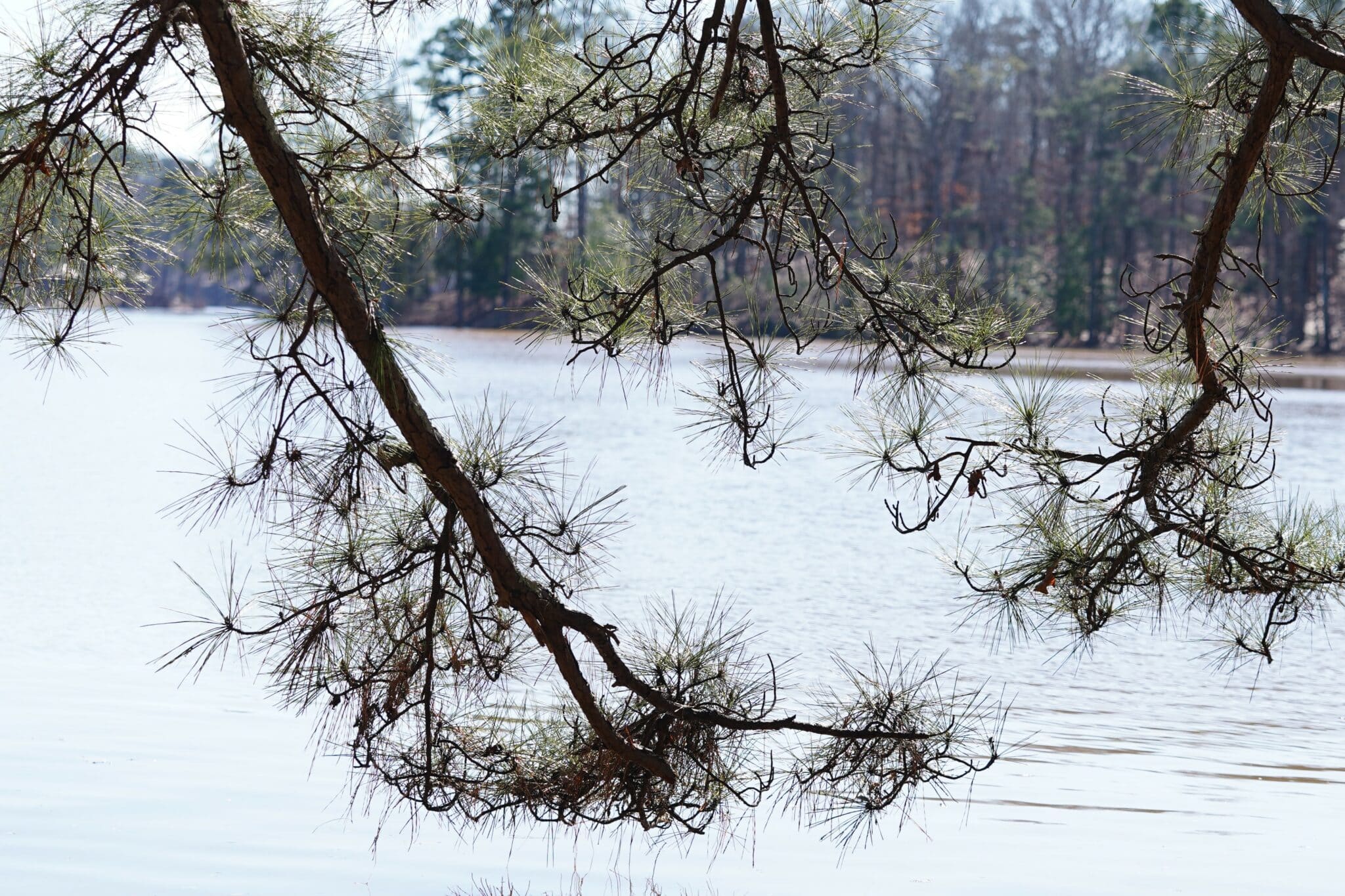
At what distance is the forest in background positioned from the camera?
89.1 feet

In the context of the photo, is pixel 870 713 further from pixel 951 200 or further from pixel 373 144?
pixel 951 200

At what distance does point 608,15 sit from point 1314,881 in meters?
2.51

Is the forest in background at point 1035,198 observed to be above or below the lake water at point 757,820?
above

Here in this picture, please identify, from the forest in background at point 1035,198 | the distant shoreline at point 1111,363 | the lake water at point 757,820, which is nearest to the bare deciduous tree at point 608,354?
the lake water at point 757,820

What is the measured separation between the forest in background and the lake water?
1604 centimetres

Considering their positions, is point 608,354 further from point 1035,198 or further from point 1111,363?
point 1035,198

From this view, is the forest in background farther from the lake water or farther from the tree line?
the lake water

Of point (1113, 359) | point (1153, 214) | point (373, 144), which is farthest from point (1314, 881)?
point (1153, 214)

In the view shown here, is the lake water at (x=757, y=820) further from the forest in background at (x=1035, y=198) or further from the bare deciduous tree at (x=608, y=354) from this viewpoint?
the forest in background at (x=1035, y=198)

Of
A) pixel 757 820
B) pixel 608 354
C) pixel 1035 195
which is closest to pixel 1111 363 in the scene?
pixel 1035 195

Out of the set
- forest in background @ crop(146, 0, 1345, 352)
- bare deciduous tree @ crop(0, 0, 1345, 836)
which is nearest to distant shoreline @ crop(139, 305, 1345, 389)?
forest in background @ crop(146, 0, 1345, 352)

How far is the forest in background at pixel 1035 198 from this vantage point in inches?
1069

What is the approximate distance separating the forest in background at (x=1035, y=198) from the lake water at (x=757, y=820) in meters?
16.0

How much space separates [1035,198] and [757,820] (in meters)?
28.6
